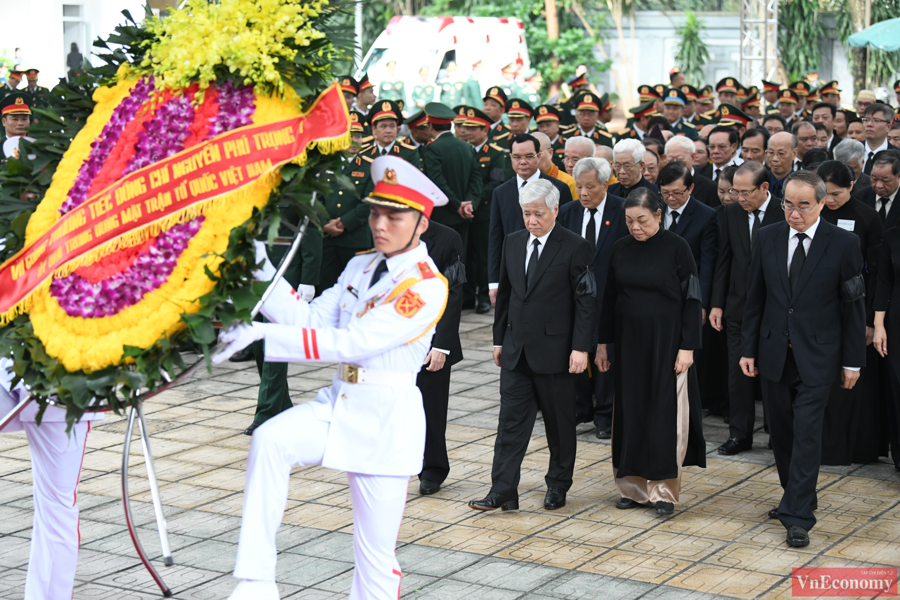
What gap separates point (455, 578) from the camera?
4.88m

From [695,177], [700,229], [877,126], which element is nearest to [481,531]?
[700,229]

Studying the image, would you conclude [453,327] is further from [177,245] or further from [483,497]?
[177,245]

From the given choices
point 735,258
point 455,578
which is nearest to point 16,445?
point 455,578

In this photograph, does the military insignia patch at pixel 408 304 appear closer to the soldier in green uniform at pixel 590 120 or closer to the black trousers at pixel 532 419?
the black trousers at pixel 532 419

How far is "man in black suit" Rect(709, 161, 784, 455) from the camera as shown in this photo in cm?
701

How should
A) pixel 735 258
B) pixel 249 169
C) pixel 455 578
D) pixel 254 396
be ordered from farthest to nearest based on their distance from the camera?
1. pixel 254 396
2. pixel 735 258
3. pixel 455 578
4. pixel 249 169

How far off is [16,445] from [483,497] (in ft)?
10.7

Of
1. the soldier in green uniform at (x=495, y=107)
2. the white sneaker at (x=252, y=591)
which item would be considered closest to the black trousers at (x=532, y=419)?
the white sneaker at (x=252, y=591)

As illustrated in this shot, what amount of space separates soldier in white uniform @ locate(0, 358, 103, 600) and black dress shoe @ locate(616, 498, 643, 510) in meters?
2.93

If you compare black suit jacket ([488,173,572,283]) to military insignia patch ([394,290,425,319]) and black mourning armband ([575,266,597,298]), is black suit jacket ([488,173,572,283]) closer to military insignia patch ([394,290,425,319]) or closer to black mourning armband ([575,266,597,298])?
black mourning armband ([575,266,597,298])

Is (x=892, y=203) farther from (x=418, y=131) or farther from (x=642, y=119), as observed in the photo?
(x=642, y=119)

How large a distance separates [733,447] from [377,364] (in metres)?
3.87

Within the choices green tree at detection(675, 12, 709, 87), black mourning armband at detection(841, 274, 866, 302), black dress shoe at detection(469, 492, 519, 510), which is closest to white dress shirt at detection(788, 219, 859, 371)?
black mourning armband at detection(841, 274, 866, 302)

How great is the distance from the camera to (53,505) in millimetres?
4305
